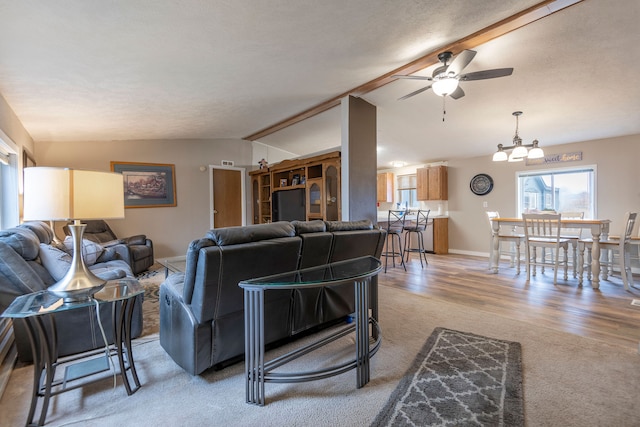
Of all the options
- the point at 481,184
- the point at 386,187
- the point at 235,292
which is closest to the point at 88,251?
A: the point at 235,292

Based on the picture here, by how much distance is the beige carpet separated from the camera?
4.61 feet

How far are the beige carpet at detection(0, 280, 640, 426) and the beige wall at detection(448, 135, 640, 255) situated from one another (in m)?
3.72

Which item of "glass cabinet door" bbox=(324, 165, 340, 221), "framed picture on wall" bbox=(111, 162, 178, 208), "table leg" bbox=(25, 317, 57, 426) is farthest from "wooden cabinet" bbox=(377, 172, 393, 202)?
"table leg" bbox=(25, 317, 57, 426)

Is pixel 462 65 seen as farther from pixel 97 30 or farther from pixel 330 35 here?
pixel 97 30

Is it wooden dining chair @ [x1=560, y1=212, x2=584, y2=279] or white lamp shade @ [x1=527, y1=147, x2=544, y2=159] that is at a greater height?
white lamp shade @ [x1=527, y1=147, x2=544, y2=159]

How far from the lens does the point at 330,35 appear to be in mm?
2314

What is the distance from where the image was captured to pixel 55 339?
5.07 feet

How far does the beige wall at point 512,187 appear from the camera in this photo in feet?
14.6

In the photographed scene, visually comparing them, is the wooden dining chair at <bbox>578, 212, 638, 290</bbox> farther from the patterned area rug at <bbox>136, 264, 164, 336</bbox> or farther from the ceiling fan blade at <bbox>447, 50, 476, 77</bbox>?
the patterned area rug at <bbox>136, 264, 164, 336</bbox>

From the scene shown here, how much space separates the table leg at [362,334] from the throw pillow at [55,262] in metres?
2.22

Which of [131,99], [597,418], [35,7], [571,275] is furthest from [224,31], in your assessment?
[571,275]

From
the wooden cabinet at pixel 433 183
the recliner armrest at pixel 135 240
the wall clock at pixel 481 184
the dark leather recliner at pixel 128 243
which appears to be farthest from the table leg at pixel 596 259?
the recliner armrest at pixel 135 240

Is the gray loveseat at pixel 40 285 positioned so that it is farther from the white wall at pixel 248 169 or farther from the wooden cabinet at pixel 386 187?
the wooden cabinet at pixel 386 187

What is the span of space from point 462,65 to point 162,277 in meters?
4.46
